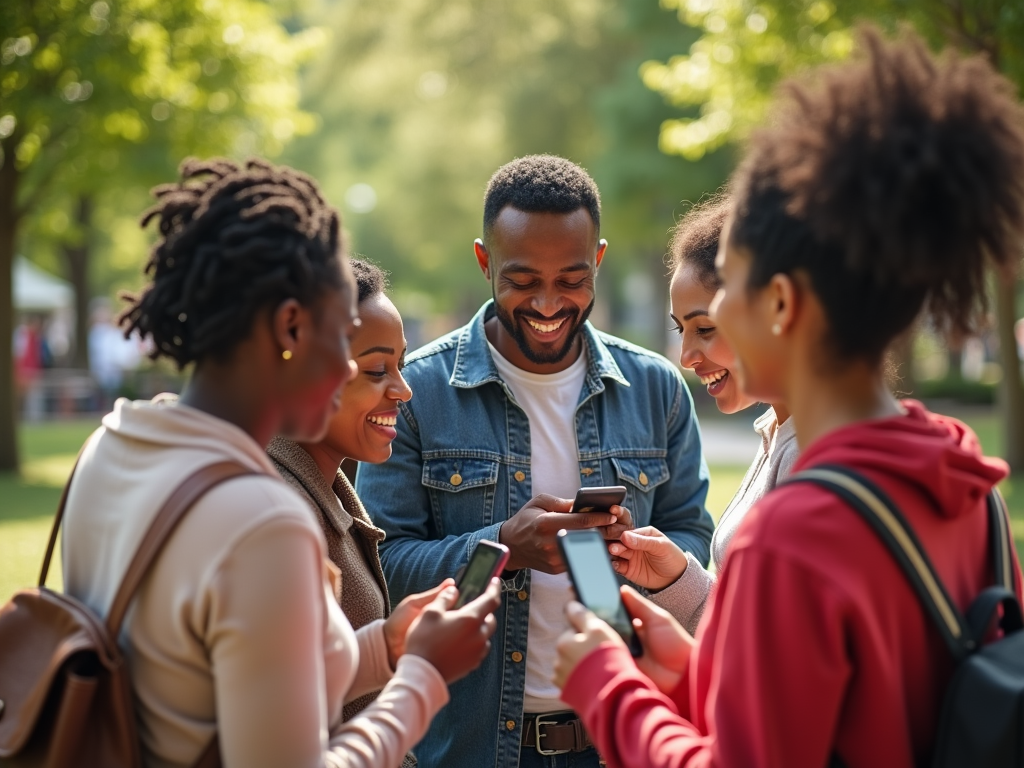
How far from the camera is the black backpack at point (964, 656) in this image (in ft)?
6.68

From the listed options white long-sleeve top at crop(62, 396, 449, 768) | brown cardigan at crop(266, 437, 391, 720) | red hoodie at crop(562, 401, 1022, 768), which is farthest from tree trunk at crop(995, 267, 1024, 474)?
white long-sleeve top at crop(62, 396, 449, 768)

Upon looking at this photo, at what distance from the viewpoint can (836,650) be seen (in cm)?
203

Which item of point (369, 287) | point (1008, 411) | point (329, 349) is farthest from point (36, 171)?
point (329, 349)

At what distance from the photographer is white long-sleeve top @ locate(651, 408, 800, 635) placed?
3604mm

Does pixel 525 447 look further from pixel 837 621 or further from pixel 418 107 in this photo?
pixel 418 107

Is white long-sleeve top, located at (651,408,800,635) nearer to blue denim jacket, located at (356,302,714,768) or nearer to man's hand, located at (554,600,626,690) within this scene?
blue denim jacket, located at (356,302,714,768)

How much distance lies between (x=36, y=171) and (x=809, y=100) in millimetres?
19609

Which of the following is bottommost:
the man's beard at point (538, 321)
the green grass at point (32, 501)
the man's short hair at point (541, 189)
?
the green grass at point (32, 501)

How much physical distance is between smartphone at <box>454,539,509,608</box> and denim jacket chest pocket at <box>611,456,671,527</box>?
132cm

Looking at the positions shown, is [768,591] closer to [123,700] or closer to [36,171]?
[123,700]

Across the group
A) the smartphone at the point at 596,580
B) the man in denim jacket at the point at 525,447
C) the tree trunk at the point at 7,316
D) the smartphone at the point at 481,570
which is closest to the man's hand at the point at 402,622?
the smartphone at the point at 481,570

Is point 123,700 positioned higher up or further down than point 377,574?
higher up

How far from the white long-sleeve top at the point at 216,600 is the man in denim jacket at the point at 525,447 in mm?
1488

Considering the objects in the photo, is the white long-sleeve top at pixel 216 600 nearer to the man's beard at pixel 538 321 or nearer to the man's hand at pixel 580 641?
the man's hand at pixel 580 641
